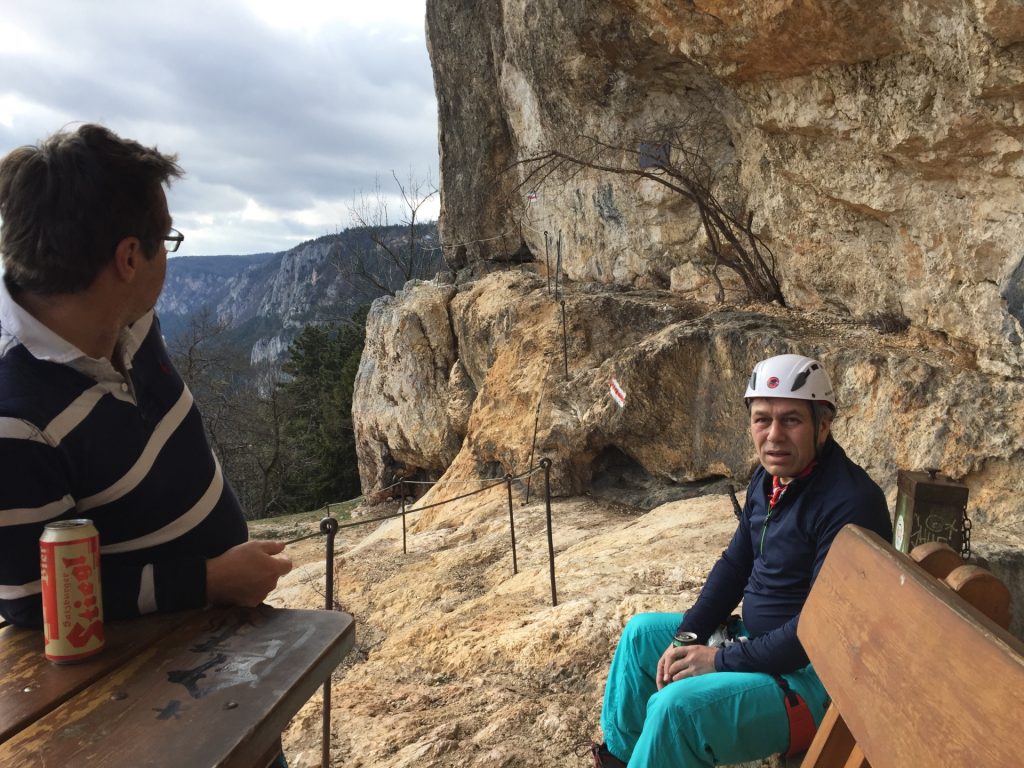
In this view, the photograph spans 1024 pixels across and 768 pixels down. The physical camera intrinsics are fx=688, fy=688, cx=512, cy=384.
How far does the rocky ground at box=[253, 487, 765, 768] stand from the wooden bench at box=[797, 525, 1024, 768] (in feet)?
5.44

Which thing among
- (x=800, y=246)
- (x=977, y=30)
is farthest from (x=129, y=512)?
(x=800, y=246)

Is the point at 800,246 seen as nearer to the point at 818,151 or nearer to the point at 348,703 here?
the point at 818,151

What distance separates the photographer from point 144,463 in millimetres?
1559

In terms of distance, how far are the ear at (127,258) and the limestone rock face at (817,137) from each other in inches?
202

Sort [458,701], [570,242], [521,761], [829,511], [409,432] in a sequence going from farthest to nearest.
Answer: [409,432], [570,242], [458,701], [521,761], [829,511]

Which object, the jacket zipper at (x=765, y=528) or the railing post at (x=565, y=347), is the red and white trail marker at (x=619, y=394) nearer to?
the railing post at (x=565, y=347)

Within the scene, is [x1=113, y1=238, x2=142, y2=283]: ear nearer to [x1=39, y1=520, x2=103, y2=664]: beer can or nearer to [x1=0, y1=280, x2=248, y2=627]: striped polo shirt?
[x1=0, y1=280, x2=248, y2=627]: striped polo shirt

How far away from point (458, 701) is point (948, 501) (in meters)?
2.64

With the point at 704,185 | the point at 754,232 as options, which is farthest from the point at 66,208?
the point at 704,185

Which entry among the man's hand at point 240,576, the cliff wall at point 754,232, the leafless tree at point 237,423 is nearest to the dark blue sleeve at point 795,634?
the man's hand at point 240,576

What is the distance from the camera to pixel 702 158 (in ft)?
32.3

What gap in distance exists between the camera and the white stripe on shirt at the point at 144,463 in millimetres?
1493

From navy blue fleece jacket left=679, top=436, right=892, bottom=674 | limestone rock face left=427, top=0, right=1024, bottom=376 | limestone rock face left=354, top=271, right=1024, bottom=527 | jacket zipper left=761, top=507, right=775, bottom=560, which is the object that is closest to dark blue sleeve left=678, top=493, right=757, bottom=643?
navy blue fleece jacket left=679, top=436, right=892, bottom=674

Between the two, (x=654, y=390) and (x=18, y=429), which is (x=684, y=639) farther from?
(x=654, y=390)
